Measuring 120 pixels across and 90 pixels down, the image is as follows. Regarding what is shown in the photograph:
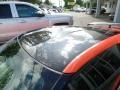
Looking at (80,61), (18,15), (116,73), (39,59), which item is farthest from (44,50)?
(18,15)

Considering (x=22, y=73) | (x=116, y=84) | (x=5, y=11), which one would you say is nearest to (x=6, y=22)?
(x=5, y=11)

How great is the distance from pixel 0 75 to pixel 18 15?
7.26m

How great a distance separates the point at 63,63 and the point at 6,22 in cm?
764

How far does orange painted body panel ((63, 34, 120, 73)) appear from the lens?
2.05 m

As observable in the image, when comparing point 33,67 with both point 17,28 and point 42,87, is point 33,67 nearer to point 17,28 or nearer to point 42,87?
point 42,87

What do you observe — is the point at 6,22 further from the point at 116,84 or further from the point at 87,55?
the point at 87,55

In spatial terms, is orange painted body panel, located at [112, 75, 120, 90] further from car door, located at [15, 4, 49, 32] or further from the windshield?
car door, located at [15, 4, 49, 32]

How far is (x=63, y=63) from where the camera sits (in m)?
2.18

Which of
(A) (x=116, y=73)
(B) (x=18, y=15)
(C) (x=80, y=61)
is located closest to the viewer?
(C) (x=80, y=61)

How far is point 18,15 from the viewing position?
9.66 metres

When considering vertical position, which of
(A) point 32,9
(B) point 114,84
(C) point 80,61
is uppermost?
(C) point 80,61

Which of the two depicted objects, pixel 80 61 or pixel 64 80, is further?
pixel 80 61

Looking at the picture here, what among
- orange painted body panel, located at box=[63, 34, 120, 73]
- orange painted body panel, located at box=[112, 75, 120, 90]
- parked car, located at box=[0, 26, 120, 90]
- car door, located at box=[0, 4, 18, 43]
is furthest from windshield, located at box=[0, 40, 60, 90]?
car door, located at box=[0, 4, 18, 43]

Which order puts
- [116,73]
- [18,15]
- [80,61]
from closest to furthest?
[80,61]
[116,73]
[18,15]
